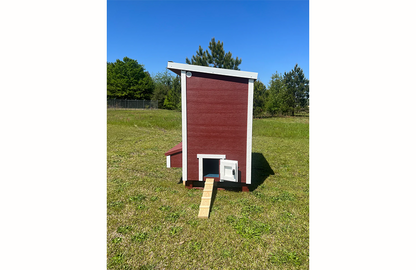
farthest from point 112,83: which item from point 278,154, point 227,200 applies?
point 227,200

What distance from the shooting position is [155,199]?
4.09 meters

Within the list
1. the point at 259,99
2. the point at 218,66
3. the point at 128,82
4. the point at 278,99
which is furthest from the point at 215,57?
the point at 128,82

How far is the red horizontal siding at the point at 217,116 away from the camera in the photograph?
13.4ft

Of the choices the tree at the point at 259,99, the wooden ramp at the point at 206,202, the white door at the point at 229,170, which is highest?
the tree at the point at 259,99

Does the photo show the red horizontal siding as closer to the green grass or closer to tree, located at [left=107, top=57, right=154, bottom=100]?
the green grass

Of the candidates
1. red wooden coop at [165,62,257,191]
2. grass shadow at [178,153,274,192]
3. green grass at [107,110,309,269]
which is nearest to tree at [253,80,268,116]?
grass shadow at [178,153,274,192]

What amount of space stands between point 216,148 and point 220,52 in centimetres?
1607

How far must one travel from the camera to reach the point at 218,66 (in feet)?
61.0

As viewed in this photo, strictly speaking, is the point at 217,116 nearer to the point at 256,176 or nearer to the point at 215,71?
the point at 215,71

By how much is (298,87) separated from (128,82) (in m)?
28.9

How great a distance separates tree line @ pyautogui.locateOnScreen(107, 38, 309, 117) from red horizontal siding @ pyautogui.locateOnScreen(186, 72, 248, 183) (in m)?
9.72

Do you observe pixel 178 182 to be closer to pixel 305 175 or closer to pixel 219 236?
pixel 219 236

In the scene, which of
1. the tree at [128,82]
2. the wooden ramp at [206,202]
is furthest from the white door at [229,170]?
the tree at [128,82]

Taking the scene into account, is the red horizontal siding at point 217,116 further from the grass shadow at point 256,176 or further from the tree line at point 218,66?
the tree line at point 218,66
